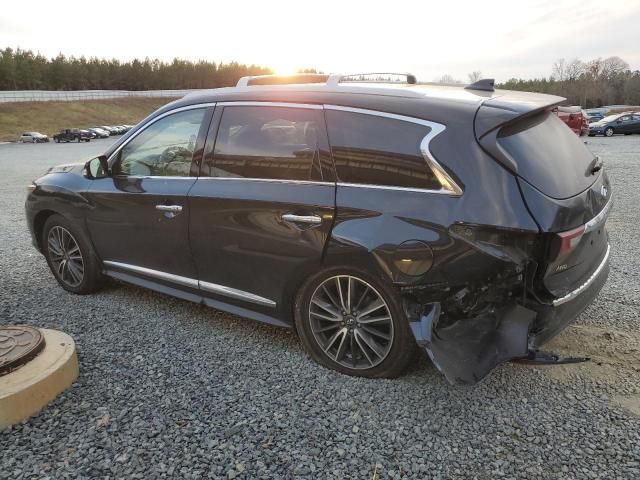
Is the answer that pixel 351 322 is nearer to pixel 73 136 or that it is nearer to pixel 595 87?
pixel 73 136

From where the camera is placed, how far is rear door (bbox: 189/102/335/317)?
316 centimetres

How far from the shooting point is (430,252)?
9.02 ft

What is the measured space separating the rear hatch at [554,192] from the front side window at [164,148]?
6.91 ft

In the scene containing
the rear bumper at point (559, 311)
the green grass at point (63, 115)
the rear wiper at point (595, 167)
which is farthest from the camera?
the green grass at point (63, 115)

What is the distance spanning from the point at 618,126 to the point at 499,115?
28.1 meters

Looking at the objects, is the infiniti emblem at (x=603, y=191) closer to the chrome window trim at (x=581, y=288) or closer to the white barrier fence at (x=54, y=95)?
the chrome window trim at (x=581, y=288)

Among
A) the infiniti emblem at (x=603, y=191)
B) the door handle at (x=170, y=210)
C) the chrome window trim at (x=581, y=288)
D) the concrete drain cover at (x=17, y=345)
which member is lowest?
the concrete drain cover at (x=17, y=345)

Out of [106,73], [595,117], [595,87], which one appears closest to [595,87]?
[595,87]

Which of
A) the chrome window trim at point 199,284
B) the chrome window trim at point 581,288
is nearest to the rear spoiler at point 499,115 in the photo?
the chrome window trim at point 581,288

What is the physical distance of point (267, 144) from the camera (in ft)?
11.2

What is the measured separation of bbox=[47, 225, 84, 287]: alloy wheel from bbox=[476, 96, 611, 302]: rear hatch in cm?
372

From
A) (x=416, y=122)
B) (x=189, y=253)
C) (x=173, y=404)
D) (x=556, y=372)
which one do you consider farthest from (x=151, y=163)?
(x=556, y=372)

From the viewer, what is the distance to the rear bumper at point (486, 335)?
8.98ft

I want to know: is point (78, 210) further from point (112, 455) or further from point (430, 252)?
point (430, 252)
